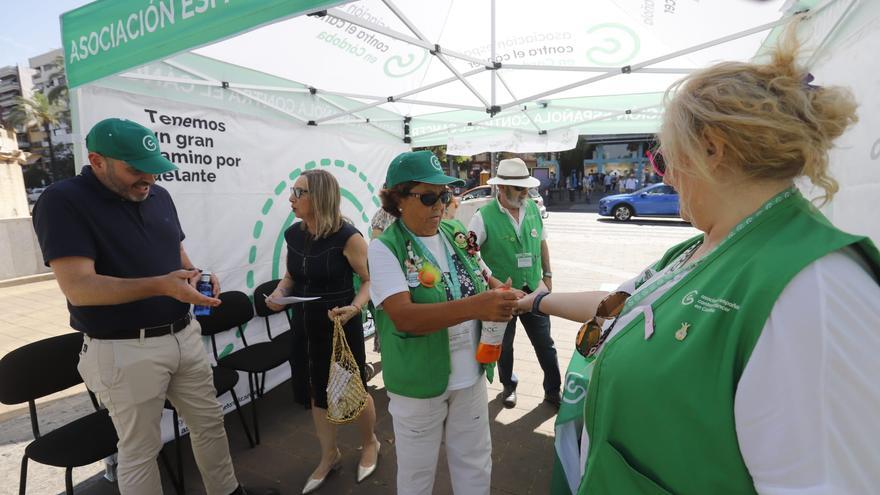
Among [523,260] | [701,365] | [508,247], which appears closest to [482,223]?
[508,247]

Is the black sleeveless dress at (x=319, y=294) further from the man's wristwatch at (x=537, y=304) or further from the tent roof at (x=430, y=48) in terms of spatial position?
the man's wristwatch at (x=537, y=304)

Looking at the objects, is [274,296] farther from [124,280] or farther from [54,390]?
[54,390]

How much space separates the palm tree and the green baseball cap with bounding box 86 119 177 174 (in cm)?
4610

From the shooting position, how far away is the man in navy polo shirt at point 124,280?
1.91 meters

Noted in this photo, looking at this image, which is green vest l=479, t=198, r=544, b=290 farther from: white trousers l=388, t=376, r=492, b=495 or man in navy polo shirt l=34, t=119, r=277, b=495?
man in navy polo shirt l=34, t=119, r=277, b=495

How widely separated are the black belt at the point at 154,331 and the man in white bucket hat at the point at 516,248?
2099 mm

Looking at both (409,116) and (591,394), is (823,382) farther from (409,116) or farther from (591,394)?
(409,116)

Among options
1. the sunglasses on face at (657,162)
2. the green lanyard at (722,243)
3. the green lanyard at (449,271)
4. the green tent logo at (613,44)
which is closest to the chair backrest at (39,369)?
the green lanyard at (449,271)

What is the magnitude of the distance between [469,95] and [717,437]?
5.02 metres

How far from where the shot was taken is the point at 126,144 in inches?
80.0

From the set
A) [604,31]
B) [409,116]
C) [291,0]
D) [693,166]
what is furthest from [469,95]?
[693,166]

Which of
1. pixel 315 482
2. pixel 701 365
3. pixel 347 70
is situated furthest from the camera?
pixel 347 70

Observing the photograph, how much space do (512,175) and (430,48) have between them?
123 centimetres

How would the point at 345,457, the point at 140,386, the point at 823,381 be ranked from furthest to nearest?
the point at 345,457, the point at 140,386, the point at 823,381
